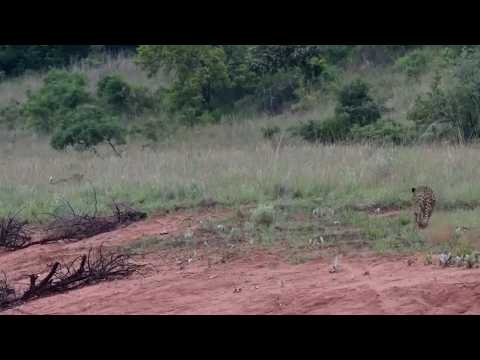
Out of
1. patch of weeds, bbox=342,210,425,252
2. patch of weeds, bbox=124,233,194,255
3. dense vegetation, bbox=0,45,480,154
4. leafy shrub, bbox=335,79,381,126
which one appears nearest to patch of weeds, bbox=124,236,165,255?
patch of weeds, bbox=124,233,194,255

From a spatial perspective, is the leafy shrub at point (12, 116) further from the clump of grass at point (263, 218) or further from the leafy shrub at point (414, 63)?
the clump of grass at point (263, 218)

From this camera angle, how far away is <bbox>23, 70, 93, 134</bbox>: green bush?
64.6ft

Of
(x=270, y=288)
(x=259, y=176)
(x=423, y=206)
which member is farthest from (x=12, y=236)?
(x=423, y=206)

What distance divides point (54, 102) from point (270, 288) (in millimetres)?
14817

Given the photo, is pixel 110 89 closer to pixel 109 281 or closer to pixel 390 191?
pixel 390 191

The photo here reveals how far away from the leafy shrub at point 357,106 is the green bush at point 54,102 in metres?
6.92

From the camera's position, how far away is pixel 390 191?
9.01m

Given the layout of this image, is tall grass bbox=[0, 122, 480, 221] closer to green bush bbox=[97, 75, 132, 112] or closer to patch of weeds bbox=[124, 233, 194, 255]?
patch of weeds bbox=[124, 233, 194, 255]

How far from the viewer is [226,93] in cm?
2061

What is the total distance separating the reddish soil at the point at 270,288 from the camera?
5.59m
